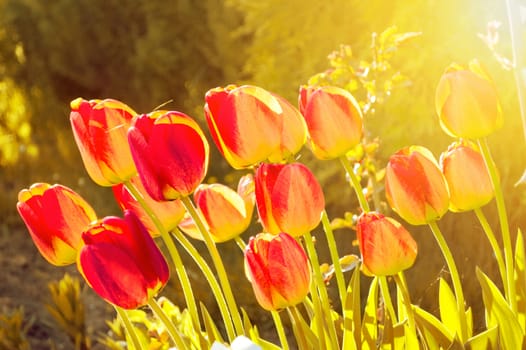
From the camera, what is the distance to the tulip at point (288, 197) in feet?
3.71

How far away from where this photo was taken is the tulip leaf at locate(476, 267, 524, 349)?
125 cm

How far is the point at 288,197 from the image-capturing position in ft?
3.70

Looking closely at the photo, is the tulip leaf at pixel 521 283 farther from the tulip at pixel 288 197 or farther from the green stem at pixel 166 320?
the green stem at pixel 166 320

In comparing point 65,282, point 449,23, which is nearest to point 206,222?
point 65,282

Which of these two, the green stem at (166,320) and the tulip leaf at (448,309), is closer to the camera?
the green stem at (166,320)

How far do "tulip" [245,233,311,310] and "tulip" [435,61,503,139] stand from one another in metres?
0.28

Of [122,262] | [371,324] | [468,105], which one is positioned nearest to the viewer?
[122,262]

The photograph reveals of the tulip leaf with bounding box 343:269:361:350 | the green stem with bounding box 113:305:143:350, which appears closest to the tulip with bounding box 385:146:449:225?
the tulip leaf with bounding box 343:269:361:350

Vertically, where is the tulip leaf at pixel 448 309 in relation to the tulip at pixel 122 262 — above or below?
below

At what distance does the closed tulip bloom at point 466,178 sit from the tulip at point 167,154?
0.34 m

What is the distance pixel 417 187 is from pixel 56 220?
462mm

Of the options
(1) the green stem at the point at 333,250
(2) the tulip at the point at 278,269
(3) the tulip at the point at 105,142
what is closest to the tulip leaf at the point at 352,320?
(1) the green stem at the point at 333,250

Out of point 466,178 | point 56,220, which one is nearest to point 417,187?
point 466,178

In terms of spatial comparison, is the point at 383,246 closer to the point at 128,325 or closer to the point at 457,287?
the point at 457,287
